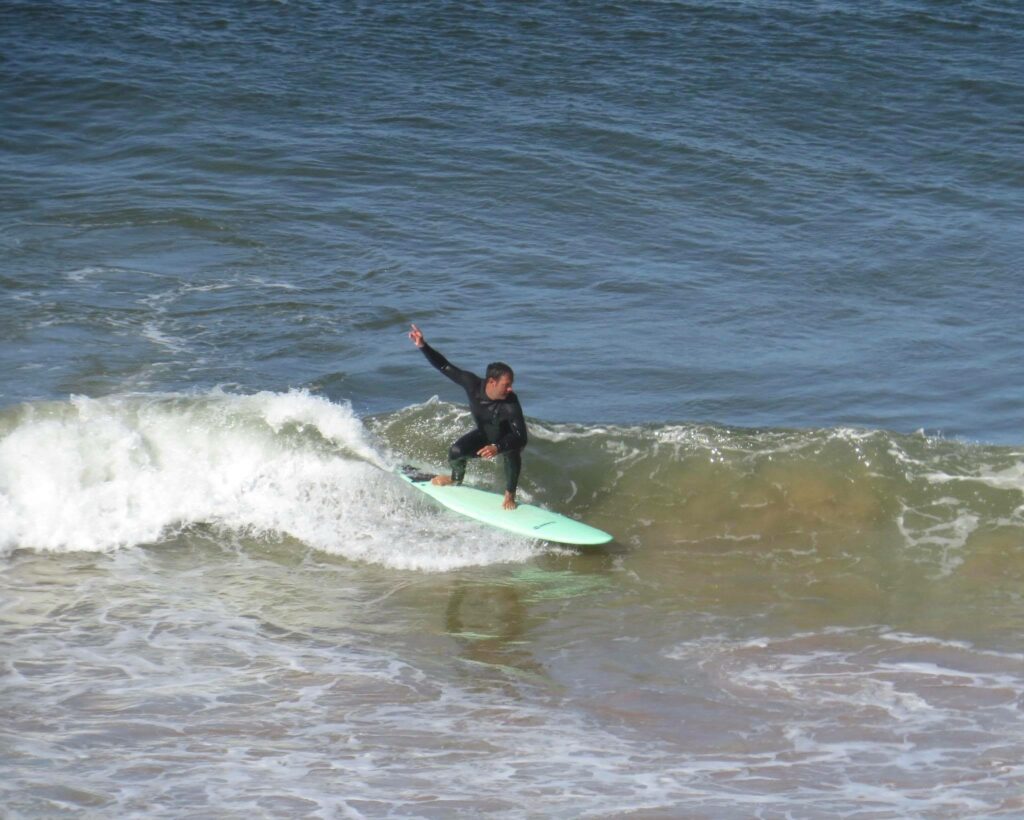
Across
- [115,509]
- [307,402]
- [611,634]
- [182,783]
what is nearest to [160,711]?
[182,783]

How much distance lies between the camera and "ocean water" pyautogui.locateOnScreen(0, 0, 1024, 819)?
279 inches

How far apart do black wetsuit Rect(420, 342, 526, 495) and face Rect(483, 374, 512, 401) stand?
61 millimetres

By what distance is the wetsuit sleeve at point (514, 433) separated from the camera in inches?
403

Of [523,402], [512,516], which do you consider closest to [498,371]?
[512,516]

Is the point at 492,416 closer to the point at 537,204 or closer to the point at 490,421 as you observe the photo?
the point at 490,421

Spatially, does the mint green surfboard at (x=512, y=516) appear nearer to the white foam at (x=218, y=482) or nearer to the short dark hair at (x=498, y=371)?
the white foam at (x=218, y=482)

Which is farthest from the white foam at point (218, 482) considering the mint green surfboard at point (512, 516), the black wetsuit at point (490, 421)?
the black wetsuit at point (490, 421)

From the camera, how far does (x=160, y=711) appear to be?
7324 mm

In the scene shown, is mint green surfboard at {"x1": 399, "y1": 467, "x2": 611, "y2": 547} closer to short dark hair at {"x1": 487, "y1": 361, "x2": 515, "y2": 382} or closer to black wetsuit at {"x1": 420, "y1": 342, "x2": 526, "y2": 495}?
black wetsuit at {"x1": 420, "y1": 342, "x2": 526, "y2": 495}

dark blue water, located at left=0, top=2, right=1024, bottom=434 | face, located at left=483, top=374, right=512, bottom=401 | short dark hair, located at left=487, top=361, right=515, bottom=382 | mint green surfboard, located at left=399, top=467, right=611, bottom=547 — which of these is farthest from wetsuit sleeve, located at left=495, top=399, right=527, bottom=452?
dark blue water, located at left=0, top=2, right=1024, bottom=434

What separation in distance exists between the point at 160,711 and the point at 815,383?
7731mm

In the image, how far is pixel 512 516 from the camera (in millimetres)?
10453

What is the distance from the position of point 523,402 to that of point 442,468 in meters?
1.44

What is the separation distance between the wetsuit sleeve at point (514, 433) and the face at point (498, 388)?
6.0 inches
